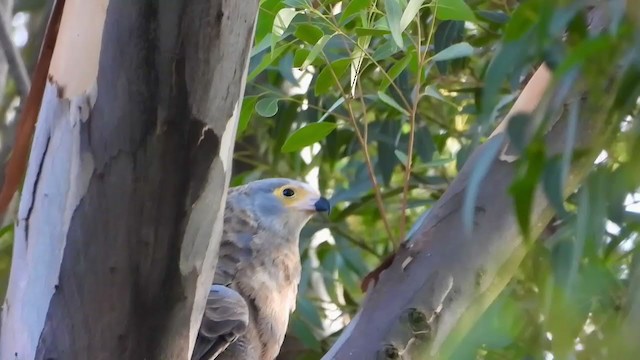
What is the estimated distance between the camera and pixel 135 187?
81 cm

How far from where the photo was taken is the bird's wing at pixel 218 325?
1269mm


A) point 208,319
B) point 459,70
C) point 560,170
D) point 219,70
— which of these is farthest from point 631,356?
point 459,70

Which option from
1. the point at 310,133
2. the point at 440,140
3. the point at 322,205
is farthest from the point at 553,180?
the point at 440,140

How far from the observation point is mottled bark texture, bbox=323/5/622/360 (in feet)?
3.63

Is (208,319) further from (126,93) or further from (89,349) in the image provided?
(126,93)

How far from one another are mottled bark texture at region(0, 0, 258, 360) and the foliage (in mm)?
220

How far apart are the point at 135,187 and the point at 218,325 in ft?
1.62

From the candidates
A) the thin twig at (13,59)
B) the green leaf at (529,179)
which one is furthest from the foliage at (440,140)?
the thin twig at (13,59)

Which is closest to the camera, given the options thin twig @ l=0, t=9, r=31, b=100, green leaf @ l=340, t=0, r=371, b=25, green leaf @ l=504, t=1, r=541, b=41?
green leaf @ l=504, t=1, r=541, b=41

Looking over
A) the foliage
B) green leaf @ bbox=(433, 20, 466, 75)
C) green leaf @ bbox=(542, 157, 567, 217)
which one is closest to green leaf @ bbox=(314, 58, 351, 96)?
the foliage

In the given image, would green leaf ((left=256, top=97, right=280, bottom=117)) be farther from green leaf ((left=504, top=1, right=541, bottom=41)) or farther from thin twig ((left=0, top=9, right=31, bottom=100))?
green leaf ((left=504, top=1, right=541, bottom=41))

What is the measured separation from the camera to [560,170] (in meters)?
0.66

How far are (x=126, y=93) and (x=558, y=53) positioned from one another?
0.34 meters

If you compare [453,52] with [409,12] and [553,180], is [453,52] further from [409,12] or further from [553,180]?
[553,180]
